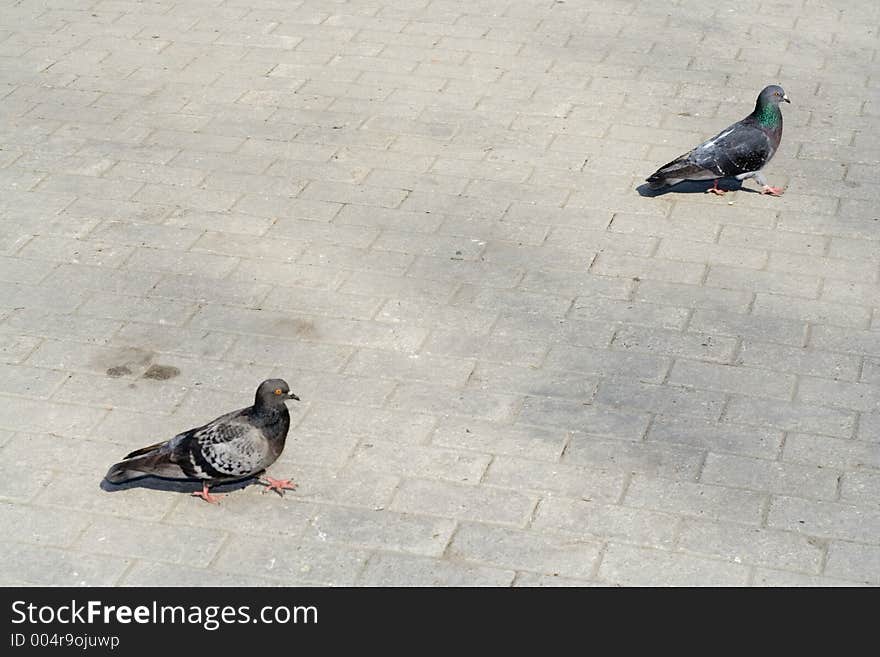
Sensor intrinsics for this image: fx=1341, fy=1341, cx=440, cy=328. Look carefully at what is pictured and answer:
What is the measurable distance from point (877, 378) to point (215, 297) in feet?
14.9

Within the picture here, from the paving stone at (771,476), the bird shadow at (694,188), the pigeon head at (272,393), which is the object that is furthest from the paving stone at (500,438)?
the bird shadow at (694,188)

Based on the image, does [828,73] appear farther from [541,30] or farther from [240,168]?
[240,168]

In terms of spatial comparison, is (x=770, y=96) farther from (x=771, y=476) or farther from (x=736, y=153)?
(x=771, y=476)

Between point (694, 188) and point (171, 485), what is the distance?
5490 mm

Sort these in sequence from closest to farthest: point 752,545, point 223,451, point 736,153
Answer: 1. point 752,545
2. point 223,451
3. point 736,153

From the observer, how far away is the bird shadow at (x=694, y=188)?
1103 centimetres

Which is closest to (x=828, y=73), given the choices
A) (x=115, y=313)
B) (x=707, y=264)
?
(x=707, y=264)

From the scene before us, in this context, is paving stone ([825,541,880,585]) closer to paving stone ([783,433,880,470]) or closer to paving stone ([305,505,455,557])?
paving stone ([783,433,880,470])

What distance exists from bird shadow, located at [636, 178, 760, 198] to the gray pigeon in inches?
184

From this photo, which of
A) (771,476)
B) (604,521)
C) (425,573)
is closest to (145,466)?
(425,573)

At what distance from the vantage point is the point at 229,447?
7.30 m

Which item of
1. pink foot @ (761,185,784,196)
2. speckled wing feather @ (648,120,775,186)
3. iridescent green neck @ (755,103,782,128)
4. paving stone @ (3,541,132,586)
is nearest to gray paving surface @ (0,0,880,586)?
paving stone @ (3,541,132,586)

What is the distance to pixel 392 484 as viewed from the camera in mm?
7672

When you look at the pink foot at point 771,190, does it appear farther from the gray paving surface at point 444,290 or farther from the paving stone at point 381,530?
the paving stone at point 381,530
